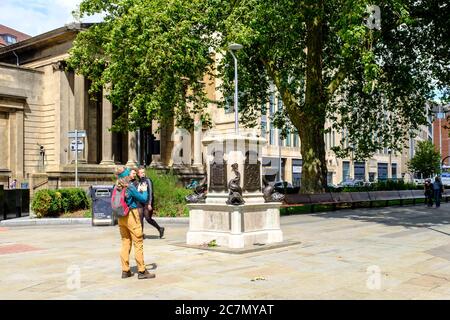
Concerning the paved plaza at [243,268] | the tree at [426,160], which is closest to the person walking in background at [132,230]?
the paved plaza at [243,268]

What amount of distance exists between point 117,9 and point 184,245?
17.9 metres

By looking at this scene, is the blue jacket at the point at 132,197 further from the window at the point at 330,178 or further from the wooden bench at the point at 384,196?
the window at the point at 330,178

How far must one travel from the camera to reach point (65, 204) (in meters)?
20.3

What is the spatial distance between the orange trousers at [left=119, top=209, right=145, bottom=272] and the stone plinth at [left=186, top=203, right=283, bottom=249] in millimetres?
3435

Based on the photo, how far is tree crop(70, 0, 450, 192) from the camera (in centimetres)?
2205

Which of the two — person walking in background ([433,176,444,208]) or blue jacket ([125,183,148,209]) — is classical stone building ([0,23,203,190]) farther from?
blue jacket ([125,183,148,209])

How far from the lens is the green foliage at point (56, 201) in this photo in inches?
774

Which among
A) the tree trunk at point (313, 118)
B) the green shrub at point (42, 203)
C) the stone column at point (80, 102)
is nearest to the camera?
the green shrub at point (42, 203)

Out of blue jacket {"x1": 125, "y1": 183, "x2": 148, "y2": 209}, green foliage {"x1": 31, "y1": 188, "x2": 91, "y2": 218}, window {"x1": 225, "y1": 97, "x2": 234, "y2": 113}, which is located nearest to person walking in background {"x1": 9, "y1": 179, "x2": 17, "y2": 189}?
window {"x1": 225, "y1": 97, "x2": 234, "y2": 113}

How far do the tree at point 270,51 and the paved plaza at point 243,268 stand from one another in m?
8.50

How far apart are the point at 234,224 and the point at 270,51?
44.7ft

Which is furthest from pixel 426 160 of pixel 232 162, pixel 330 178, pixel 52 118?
pixel 232 162

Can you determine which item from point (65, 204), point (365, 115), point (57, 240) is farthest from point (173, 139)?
point (57, 240)
